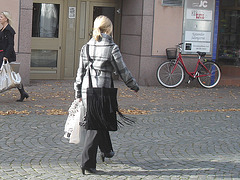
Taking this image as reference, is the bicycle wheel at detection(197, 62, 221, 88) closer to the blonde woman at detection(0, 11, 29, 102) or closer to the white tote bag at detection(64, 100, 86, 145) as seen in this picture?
the blonde woman at detection(0, 11, 29, 102)

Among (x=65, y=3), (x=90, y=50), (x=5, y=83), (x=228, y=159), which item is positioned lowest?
(x=228, y=159)

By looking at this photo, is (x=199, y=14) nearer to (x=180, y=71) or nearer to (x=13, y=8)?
Result: (x=180, y=71)

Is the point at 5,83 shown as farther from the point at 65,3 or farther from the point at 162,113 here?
the point at 65,3

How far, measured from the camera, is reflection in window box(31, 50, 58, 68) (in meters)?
13.8

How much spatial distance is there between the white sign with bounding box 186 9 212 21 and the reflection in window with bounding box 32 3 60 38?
3.49 m

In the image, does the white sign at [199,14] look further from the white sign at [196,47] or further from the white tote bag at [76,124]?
the white tote bag at [76,124]

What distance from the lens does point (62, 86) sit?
42.1ft

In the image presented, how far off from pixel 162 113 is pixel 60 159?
12.3ft

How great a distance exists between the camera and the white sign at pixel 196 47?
13969 millimetres

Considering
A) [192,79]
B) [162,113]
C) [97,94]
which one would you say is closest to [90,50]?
[97,94]

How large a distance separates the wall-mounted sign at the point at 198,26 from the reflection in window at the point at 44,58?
3.46 meters

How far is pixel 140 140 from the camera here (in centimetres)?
771

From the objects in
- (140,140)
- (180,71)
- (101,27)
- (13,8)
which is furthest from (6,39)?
(180,71)

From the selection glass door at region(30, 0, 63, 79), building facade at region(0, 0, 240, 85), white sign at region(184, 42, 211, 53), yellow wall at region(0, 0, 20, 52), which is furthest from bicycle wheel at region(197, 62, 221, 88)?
yellow wall at region(0, 0, 20, 52)
